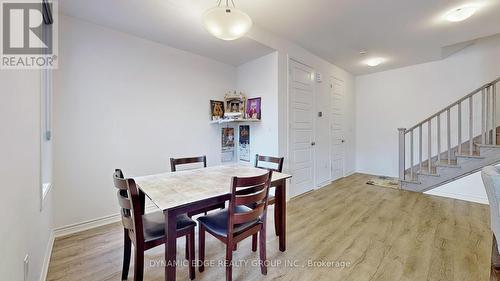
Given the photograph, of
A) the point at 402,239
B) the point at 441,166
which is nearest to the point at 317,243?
the point at 402,239

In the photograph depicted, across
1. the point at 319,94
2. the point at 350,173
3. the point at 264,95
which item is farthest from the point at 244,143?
the point at 350,173

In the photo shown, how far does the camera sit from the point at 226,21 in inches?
68.5

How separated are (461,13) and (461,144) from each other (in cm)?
244

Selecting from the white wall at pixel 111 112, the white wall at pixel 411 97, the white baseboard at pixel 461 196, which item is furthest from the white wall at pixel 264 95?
the white wall at pixel 411 97

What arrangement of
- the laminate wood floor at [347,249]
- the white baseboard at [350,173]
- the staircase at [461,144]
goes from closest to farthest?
the laminate wood floor at [347,249]
the staircase at [461,144]
the white baseboard at [350,173]

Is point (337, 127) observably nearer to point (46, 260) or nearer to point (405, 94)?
point (405, 94)

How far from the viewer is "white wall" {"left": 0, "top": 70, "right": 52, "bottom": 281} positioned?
3.23 feet

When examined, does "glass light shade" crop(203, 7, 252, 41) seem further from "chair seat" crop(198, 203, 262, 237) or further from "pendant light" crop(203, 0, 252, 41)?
"chair seat" crop(198, 203, 262, 237)

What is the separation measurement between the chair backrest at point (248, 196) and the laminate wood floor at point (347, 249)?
0.55 meters

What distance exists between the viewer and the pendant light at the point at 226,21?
1.72 metres

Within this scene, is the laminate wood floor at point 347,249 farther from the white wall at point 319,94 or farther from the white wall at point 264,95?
the white wall at point 319,94

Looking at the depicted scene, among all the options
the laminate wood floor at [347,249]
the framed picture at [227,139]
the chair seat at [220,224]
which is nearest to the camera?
the chair seat at [220,224]

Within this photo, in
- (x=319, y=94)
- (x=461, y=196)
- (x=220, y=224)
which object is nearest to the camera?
(x=220, y=224)

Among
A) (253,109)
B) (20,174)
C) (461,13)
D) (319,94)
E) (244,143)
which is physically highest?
(461,13)
